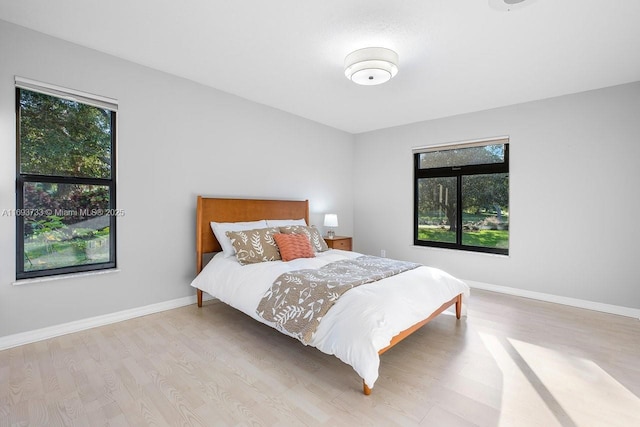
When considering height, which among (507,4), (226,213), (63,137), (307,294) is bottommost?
(307,294)

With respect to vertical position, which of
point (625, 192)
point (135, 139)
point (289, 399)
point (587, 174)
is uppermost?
point (135, 139)

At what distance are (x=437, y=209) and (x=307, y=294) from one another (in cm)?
324

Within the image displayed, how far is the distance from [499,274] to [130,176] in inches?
183

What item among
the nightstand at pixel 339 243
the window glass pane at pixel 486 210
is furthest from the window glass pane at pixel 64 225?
the window glass pane at pixel 486 210

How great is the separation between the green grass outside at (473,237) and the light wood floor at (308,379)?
1434 millimetres

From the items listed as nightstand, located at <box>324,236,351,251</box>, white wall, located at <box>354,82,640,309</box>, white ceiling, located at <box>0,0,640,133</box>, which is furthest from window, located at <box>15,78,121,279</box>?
white wall, located at <box>354,82,640,309</box>

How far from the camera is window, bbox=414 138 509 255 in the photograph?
13.6 ft

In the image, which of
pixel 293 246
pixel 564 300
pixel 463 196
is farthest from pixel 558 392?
pixel 463 196

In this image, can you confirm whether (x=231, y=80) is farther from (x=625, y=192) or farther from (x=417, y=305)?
(x=625, y=192)

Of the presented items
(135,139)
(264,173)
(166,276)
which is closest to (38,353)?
(166,276)

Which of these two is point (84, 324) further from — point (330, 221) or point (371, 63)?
point (371, 63)

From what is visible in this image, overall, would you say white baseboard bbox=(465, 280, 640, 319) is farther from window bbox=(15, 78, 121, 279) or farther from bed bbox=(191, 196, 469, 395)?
window bbox=(15, 78, 121, 279)

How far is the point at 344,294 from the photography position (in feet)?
7.07

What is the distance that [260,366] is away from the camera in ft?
7.15
